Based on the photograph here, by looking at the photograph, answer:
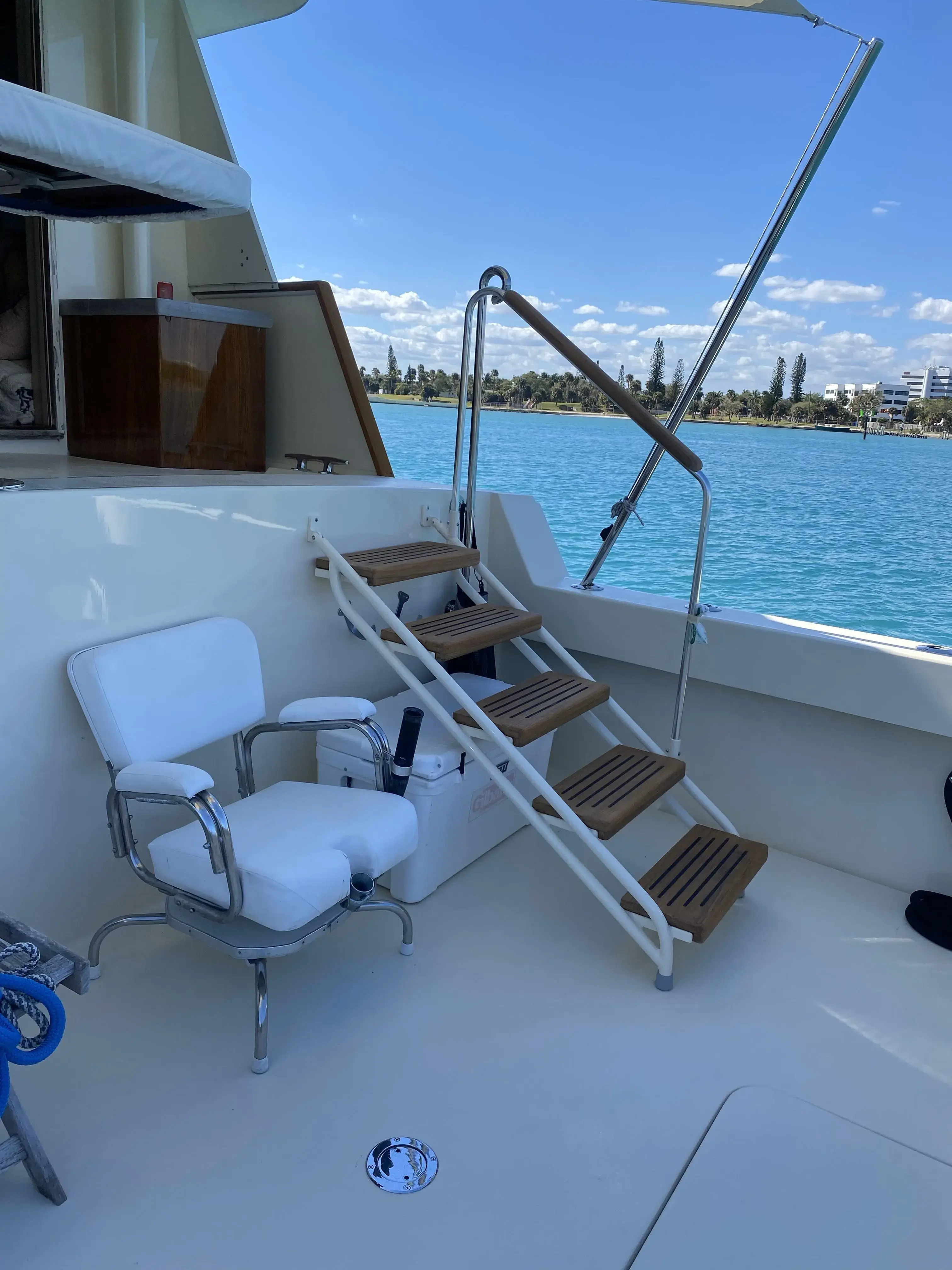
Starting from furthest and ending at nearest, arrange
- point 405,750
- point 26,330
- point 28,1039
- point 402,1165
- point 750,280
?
1. point 26,330
2. point 750,280
3. point 405,750
4. point 402,1165
5. point 28,1039

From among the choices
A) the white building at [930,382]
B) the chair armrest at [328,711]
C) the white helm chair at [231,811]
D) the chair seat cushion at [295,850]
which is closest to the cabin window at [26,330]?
the white helm chair at [231,811]

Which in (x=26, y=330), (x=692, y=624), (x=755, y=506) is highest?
(x=26, y=330)

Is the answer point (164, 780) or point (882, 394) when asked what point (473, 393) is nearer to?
point (164, 780)

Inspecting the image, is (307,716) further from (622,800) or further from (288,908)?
(622,800)

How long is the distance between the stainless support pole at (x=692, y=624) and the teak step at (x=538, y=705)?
0.21 metres

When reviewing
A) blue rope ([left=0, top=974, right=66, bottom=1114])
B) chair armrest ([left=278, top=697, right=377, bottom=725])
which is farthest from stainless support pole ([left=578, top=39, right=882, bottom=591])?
blue rope ([left=0, top=974, right=66, bottom=1114])

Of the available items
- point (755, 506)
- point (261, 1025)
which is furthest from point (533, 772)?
point (755, 506)

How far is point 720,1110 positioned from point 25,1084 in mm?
1268

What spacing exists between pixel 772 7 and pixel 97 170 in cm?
180

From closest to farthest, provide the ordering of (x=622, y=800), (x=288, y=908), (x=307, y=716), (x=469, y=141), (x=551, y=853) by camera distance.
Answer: (x=288, y=908) → (x=307, y=716) → (x=622, y=800) → (x=551, y=853) → (x=469, y=141)

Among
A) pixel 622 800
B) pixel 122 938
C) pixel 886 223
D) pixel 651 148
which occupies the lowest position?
pixel 122 938

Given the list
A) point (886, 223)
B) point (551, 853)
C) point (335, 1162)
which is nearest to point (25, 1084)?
point (335, 1162)

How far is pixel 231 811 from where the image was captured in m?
1.89

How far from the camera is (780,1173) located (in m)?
1.50
